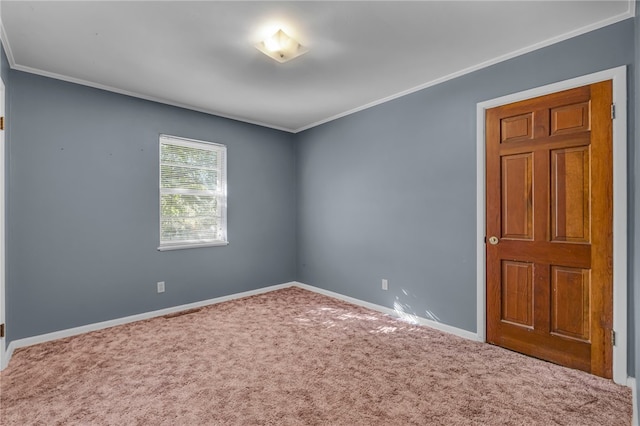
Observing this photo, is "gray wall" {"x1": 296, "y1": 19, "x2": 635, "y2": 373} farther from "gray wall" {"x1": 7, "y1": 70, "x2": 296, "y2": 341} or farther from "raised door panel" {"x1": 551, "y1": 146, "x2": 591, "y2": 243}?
"gray wall" {"x1": 7, "y1": 70, "x2": 296, "y2": 341}

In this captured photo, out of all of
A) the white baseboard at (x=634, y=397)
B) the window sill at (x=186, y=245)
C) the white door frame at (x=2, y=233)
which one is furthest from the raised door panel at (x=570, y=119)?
the white door frame at (x=2, y=233)

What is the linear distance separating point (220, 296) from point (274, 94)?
8.85 feet

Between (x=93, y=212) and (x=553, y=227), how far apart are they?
169 inches

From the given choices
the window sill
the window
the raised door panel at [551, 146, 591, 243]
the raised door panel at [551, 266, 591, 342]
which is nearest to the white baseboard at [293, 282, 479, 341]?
the raised door panel at [551, 266, 591, 342]

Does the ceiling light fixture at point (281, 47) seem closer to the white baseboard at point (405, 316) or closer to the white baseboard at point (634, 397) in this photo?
the white baseboard at point (405, 316)

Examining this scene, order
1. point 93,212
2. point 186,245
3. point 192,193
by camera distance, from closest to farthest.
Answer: point 93,212 < point 186,245 < point 192,193

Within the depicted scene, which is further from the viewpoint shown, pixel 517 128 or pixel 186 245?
pixel 186 245

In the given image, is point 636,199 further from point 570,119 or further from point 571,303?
point 571,303

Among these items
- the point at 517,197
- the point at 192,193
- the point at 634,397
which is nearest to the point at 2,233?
the point at 192,193

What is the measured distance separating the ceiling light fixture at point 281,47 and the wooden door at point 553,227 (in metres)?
1.80

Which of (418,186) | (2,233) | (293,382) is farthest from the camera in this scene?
(418,186)

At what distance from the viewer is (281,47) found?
233 centimetres

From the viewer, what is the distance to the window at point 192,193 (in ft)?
12.4

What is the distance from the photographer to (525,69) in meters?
2.58
